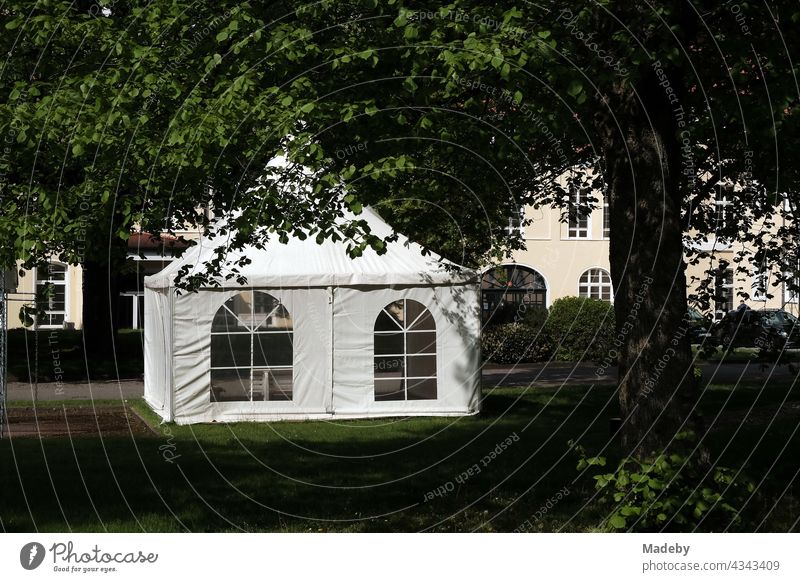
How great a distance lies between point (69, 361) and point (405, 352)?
50.1 ft

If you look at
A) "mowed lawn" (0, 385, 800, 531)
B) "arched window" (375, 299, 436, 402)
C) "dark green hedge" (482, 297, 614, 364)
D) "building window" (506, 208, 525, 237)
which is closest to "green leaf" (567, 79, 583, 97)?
"mowed lawn" (0, 385, 800, 531)

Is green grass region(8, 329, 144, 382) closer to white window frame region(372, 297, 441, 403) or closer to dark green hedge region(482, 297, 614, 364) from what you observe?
white window frame region(372, 297, 441, 403)

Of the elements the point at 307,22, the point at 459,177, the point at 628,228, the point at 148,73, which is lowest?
the point at 628,228

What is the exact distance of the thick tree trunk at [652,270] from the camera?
870 cm

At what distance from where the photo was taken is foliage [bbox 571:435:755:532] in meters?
7.57

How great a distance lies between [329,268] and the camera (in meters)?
18.2

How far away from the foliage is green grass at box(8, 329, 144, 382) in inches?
771

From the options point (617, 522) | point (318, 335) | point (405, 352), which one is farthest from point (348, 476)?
point (405, 352)

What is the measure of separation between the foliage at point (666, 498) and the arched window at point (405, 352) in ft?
35.2

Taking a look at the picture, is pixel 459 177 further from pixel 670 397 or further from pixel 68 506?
pixel 68 506

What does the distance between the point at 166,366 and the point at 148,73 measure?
10086 mm

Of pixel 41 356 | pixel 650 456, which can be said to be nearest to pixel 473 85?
pixel 650 456

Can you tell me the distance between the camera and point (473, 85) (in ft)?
29.7

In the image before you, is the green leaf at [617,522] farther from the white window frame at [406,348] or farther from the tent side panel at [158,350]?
the tent side panel at [158,350]
